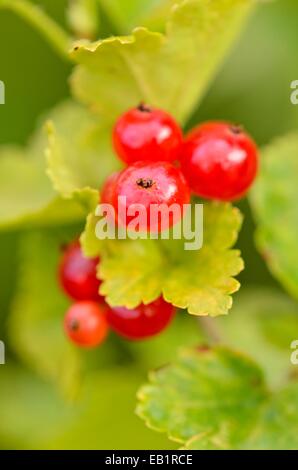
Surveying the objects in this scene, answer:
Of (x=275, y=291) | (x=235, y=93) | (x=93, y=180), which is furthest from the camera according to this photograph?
(x=235, y=93)

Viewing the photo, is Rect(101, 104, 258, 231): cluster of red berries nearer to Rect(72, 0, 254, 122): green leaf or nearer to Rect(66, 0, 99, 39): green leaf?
Rect(72, 0, 254, 122): green leaf

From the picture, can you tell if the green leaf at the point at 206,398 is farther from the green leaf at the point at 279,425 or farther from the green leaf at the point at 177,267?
the green leaf at the point at 177,267

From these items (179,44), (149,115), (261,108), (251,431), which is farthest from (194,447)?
(261,108)

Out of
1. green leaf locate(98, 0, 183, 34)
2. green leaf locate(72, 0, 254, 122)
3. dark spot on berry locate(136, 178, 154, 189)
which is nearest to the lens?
dark spot on berry locate(136, 178, 154, 189)

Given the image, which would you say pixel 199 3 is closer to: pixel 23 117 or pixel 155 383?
pixel 155 383

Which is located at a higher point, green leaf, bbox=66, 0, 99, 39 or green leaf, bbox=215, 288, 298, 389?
green leaf, bbox=66, 0, 99, 39

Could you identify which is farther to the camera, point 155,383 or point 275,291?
point 275,291

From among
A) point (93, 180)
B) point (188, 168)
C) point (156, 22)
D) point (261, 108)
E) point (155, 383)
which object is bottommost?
point (155, 383)

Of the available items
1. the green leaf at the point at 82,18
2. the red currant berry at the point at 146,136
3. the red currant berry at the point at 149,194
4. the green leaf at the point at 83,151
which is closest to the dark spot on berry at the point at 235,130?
the red currant berry at the point at 146,136

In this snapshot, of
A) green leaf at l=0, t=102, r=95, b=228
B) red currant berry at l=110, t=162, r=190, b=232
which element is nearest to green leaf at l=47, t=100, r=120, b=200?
green leaf at l=0, t=102, r=95, b=228
